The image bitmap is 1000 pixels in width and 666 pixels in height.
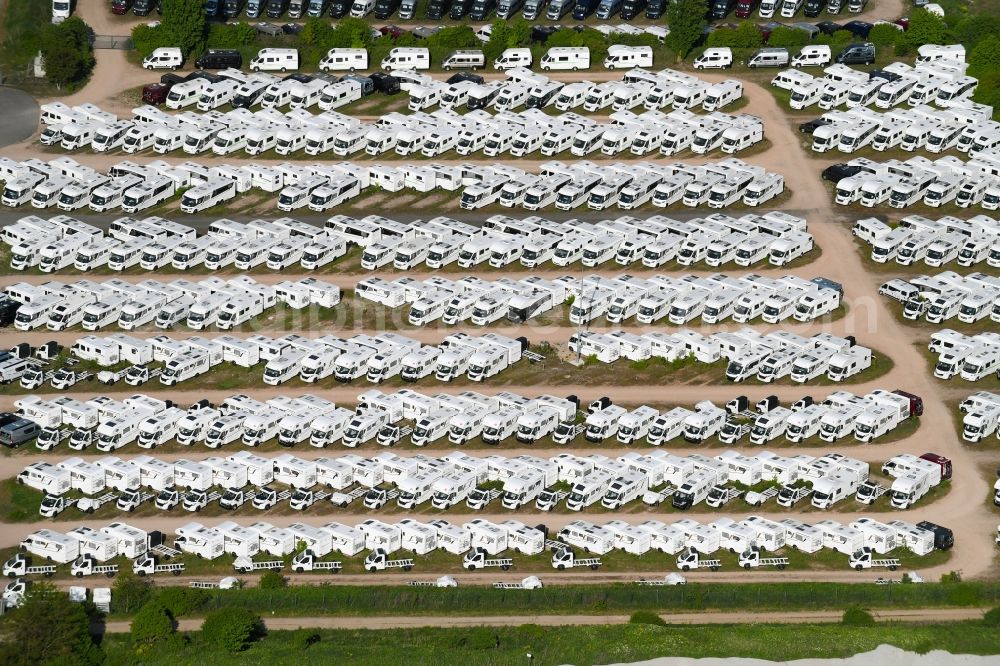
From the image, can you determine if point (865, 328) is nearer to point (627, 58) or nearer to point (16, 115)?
point (627, 58)

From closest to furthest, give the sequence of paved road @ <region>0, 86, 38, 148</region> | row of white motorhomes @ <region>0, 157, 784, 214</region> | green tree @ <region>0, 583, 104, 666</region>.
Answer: green tree @ <region>0, 583, 104, 666</region>, row of white motorhomes @ <region>0, 157, 784, 214</region>, paved road @ <region>0, 86, 38, 148</region>

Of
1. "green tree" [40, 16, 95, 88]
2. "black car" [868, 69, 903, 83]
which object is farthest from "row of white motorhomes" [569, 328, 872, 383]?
"green tree" [40, 16, 95, 88]

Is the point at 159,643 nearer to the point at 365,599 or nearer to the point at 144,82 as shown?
the point at 365,599

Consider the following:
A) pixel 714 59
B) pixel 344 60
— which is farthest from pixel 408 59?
pixel 714 59

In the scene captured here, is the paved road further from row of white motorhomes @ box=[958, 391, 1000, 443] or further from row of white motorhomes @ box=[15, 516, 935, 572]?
row of white motorhomes @ box=[958, 391, 1000, 443]

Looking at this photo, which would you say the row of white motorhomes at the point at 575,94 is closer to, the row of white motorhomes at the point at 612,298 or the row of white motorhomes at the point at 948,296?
the row of white motorhomes at the point at 612,298
